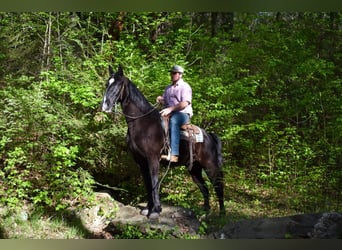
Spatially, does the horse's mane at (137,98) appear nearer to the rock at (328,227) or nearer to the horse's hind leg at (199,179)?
the horse's hind leg at (199,179)

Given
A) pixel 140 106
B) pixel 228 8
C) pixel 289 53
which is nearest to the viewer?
pixel 228 8

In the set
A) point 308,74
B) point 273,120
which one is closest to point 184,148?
point 273,120

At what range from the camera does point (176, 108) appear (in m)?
3.95

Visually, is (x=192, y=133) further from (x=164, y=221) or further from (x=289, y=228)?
(x=289, y=228)

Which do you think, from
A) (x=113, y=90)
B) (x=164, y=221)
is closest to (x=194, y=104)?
(x=113, y=90)

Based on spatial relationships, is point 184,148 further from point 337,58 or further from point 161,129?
point 337,58

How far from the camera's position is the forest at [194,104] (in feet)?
13.8

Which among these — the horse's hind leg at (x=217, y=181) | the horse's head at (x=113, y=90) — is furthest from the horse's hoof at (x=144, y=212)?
the horse's head at (x=113, y=90)

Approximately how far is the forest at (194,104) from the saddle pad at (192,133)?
0.69 m

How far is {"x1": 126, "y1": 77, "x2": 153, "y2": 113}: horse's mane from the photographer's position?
151 inches

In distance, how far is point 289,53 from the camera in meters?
5.64

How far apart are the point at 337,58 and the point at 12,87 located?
4768 millimetres

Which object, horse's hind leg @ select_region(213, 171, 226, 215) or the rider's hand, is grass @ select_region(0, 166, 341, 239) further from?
the rider's hand

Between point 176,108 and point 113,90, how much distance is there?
2.40 ft
